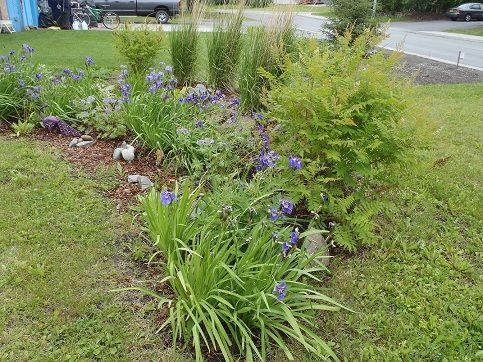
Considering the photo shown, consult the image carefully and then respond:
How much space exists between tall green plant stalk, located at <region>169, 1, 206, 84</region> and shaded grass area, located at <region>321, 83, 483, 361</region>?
3.32m

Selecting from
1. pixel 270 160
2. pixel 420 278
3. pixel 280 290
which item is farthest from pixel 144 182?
pixel 420 278

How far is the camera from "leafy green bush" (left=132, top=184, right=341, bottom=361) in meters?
2.09

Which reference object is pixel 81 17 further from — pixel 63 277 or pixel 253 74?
pixel 63 277

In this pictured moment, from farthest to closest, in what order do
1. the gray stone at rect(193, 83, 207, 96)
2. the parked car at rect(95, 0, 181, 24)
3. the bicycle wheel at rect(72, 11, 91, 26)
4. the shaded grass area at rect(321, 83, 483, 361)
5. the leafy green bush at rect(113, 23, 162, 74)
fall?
the parked car at rect(95, 0, 181, 24), the bicycle wheel at rect(72, 11, 91, 26), the leafy green bush at rect(113, 23, 162, 74), the gray stone at rect(193, 83, 207, 96), the shaded grass area at rect(321, 83, 483, 361)

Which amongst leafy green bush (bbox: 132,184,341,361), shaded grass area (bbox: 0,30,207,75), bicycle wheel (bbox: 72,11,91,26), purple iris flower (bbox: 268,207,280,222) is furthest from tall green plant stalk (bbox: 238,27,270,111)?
bicycle wheel (bbox: 72,11,91,26)

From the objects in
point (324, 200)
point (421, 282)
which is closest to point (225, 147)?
point (324, 200)

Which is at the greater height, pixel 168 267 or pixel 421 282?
pixel 168 267

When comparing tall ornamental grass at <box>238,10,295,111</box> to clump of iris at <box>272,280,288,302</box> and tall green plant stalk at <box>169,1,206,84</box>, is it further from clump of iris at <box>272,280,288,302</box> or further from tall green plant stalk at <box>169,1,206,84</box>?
clump of iris at <box>272,280,288,302</box>

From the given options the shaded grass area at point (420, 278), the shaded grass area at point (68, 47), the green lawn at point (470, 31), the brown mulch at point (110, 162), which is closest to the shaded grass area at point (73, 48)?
the shaded grass area at point (68, 47)

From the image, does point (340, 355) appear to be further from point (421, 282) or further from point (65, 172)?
point (65, 172)

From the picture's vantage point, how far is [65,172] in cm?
341

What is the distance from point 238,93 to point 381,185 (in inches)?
114

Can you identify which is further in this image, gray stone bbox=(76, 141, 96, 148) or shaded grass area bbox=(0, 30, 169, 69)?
shaded grass area bbox=(0, 30, 169, 69)

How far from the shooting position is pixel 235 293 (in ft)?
7.10
